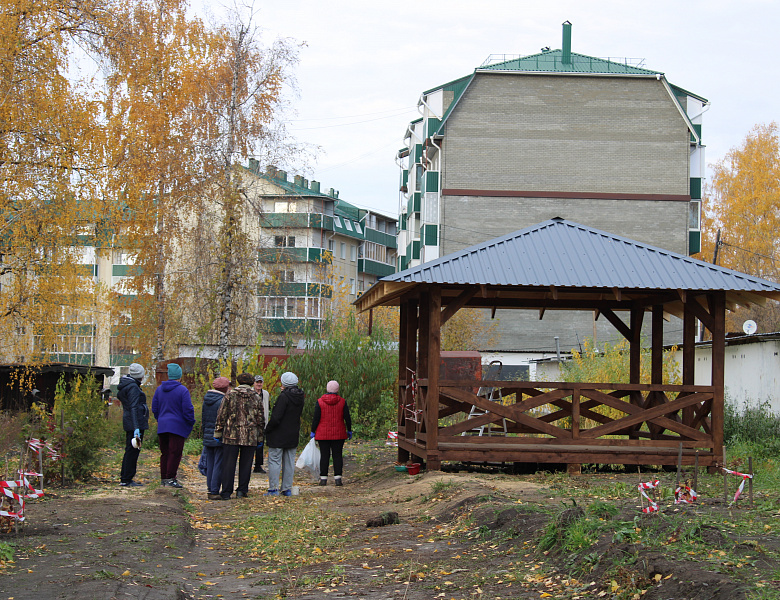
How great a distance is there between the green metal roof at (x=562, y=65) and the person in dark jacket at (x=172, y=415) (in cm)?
2886

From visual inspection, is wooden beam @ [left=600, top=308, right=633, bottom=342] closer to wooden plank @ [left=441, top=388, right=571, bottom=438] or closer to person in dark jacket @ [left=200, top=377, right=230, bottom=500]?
wooden plank @ [left=441, top=388, right=571, bottom=438]

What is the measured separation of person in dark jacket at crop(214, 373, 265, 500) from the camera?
11.8 m

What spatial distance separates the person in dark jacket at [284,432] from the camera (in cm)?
1232

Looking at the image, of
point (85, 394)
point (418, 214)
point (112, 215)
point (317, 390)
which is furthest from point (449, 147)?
point (85, 394)

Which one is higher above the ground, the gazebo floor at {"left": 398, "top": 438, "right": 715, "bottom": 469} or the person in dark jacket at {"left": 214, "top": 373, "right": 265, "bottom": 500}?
the person in dark jacket at {"left": 214, "top": 373, "right": 265, "bottom": 500}

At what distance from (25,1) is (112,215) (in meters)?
4.37

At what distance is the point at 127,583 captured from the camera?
238 inches

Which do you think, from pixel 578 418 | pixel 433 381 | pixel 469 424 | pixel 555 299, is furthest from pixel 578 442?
pixel 433 381

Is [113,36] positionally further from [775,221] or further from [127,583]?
[775,221]

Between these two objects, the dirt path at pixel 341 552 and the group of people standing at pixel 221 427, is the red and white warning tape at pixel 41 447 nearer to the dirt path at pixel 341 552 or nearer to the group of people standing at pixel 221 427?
the dirt path at pixel 341 552

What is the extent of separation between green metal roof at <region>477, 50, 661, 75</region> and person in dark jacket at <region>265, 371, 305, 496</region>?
2835cm

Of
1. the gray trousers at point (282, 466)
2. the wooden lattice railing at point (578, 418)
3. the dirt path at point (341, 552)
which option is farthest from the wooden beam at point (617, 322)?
the gray trousers at point (282, 466)

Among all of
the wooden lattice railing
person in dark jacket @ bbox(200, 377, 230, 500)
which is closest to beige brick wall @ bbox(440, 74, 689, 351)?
the wooden lattice railing

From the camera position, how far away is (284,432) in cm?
1238
